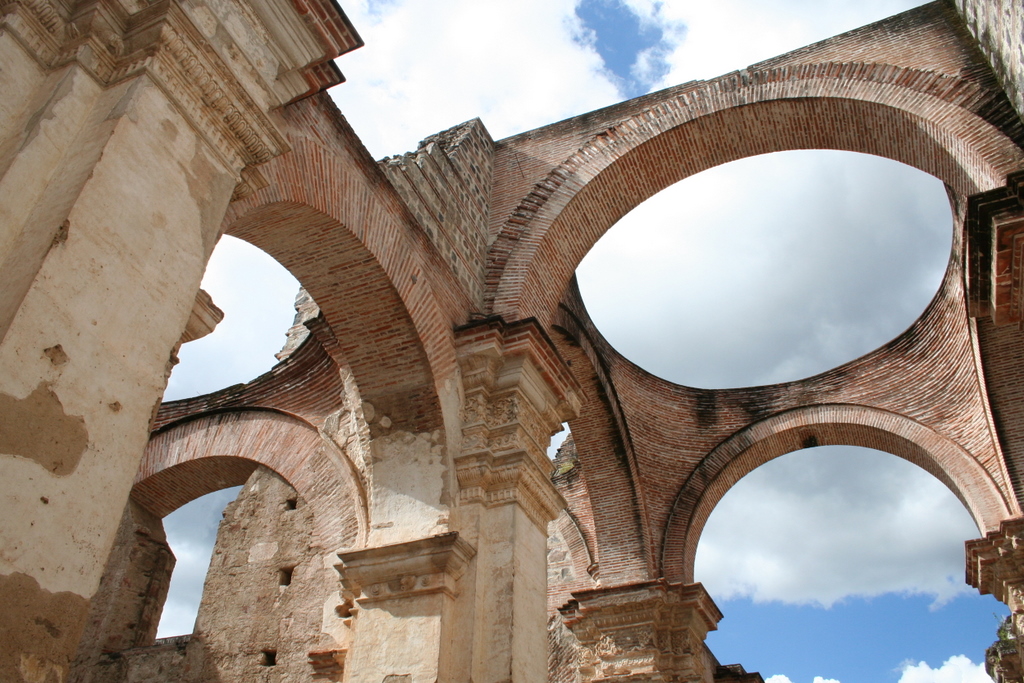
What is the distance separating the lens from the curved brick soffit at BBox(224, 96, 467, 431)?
412cm

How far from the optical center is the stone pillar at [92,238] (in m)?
1.81

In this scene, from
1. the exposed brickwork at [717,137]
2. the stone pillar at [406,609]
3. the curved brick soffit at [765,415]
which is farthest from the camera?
the curved brick soffit at [765,415]

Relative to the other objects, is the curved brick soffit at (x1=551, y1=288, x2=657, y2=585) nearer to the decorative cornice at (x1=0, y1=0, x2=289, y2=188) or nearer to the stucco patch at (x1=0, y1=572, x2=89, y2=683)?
the decorative cornice at (x1=0, y1=0, x2=289, y2=188)

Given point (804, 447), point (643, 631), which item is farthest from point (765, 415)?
point (643, 631)

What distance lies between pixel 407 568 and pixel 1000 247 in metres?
3.37

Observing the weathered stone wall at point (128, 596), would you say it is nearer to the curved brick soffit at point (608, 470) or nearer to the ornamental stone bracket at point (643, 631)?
the ornamental stone bracket at point (643, 631)

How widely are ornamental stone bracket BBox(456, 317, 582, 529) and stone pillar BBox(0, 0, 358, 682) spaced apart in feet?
7.12

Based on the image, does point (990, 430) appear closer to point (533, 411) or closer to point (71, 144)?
point (533, 411)

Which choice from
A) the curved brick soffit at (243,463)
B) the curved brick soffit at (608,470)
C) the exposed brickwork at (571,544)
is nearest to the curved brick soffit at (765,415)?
the curved brick soffit at (608,470)

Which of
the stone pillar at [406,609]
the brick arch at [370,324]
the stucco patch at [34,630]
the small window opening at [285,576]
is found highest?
the brick arch at [370,324]

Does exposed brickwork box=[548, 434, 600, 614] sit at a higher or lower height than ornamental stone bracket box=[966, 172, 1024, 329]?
higher

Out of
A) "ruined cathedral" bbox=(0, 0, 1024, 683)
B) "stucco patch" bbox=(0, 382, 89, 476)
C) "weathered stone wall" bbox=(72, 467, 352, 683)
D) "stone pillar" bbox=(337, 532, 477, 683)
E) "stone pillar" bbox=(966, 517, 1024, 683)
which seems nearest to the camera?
"stucco patch" bbox=(0, 382, 89, 476)

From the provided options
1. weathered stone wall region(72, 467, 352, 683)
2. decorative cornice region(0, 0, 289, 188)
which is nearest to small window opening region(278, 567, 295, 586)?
weathered stone wall region(72, 467, 352, 683)

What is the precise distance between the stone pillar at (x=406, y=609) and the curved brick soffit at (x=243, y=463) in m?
2.03
